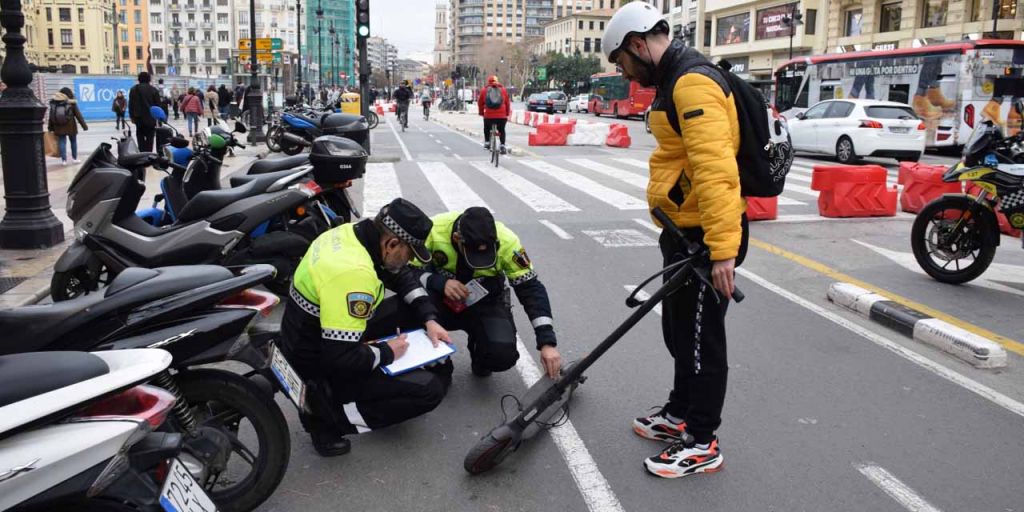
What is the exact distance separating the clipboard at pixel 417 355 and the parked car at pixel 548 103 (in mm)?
54875

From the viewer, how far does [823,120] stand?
20.4 metres

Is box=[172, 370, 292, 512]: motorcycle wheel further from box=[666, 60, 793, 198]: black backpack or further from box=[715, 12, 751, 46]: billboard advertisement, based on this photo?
box=[715, 12, 751, 46]: billboard advertisement

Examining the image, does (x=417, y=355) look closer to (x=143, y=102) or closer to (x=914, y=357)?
(x=914, y=357)

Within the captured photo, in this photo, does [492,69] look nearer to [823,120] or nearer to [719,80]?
[823,120]

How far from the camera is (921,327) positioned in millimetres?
5602

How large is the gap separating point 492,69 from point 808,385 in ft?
463

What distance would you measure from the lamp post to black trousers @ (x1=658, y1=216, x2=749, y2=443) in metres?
7.02

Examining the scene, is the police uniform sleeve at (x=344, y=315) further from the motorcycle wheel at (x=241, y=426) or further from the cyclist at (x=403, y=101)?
the cyclist at (x=403, y=101)

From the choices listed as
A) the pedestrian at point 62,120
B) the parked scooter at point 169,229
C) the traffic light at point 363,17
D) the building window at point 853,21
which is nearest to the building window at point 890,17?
the building window at point 853,21

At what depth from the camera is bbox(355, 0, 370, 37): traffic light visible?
55.6ft

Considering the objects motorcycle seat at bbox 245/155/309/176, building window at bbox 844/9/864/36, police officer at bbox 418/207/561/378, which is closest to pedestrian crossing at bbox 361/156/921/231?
motorcycle seat at bbox 245/155/309/176

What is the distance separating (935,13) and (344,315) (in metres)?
43.3

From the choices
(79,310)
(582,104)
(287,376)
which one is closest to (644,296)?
(287,376)

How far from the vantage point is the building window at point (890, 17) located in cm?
4244
